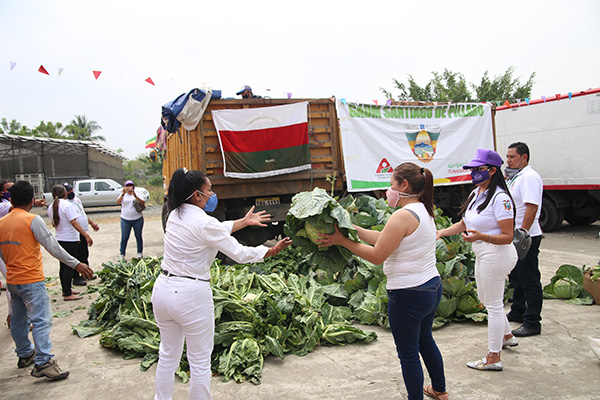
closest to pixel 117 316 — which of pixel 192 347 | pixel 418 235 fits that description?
pixel 192 347

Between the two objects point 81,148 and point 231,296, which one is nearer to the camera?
point 231,296

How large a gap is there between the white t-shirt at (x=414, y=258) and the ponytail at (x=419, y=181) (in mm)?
85

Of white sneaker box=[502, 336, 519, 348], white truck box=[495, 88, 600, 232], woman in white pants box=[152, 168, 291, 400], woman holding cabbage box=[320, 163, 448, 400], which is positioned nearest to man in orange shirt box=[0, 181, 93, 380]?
woman in white pants box=[152, 168, 291, 400]

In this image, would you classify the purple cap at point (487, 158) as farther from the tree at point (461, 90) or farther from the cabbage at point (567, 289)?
the tree at point (461, 90)

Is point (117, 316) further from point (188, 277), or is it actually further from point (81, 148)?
point (81, 148)

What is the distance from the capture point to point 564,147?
425 inches

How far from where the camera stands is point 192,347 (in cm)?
272

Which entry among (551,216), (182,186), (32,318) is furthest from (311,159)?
(551,216)

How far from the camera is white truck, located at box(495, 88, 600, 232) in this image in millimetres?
10250

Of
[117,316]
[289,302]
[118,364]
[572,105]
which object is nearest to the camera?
[118,364]

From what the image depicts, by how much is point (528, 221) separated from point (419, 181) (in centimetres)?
187

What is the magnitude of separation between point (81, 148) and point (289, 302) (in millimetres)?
30007

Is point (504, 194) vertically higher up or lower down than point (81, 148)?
lower down

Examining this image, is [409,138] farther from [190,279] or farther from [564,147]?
[190,279]
